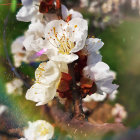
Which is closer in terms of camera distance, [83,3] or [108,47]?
[108,47]

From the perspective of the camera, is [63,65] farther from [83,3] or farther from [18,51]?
[83,3]

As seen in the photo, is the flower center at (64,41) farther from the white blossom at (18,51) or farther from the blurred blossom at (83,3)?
the blurred blossom at (83,3)

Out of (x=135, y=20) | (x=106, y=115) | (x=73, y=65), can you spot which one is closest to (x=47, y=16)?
(x=73, y=65)

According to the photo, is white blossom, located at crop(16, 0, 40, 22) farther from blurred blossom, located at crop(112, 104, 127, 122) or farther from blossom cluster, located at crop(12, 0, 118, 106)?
blurred blossom, located at crop(112, 104, 127, 122)

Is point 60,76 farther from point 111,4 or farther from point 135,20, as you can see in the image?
point 111,4

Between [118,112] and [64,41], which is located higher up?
[64,41]

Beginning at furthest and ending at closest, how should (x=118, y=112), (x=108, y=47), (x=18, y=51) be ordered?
(x=118, y=112) < (x=108, y=47) < (x=18, y=51)

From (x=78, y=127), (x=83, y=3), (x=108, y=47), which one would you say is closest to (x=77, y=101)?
(x=78, y=127)
